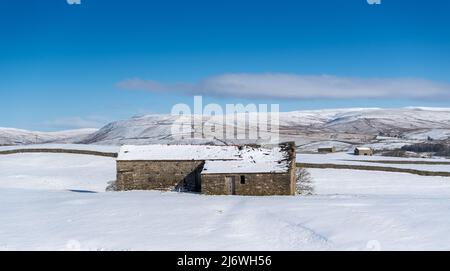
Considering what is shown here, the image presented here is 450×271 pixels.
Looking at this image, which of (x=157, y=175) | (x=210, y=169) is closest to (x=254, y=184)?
(x=210, y=169)

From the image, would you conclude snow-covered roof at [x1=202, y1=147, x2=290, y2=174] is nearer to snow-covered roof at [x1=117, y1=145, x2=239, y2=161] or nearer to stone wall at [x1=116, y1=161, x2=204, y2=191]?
snow-covered roof at [x1=117, y1=145, x2=239, y2=161]

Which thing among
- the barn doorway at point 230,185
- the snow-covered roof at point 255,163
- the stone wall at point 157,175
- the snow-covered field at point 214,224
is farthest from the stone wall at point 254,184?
the snow-covered field at point 214,224

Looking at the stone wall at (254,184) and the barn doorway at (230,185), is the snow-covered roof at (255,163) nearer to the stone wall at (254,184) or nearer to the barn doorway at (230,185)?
the stone wall at (254,184)

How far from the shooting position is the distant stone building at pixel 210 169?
34.8 metres

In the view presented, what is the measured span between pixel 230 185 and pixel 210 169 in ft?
5.72

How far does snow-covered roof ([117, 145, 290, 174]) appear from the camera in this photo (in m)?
35.5

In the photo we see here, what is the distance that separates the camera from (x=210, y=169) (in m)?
35.5

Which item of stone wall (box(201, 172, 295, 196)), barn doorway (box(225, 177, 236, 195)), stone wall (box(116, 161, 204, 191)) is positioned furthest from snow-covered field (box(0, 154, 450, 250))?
stone wall (box(116, 161, 204, 191))

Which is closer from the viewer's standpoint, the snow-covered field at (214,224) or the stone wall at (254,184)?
the snow-covered field at (214,224)

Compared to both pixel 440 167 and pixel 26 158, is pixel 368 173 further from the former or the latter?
pixel 26 158

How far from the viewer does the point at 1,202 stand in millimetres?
29297
